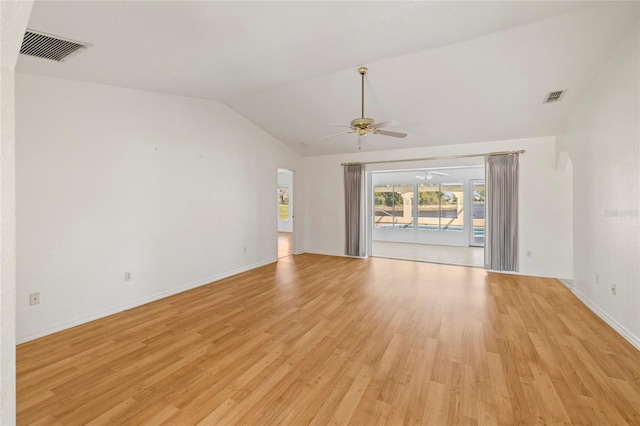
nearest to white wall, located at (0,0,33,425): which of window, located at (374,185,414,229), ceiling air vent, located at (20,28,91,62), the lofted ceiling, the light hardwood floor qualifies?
the light hardwood floor

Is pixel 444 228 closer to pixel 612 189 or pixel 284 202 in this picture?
pixel 612 189

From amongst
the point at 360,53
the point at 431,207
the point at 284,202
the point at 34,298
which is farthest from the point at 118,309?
the point at 284,202

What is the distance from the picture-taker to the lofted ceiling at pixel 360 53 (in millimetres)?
2379

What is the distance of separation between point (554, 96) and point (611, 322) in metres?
3.01

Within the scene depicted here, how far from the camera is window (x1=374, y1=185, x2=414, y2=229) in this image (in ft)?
31.4

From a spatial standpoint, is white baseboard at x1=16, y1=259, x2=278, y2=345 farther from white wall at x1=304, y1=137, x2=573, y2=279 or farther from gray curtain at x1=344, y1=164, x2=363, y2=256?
white wall at x1=304, y1=137, x2=573, y2=279

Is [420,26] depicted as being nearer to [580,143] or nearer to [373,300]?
[580,143]

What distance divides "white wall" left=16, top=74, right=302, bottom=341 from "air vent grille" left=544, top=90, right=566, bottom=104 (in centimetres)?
505

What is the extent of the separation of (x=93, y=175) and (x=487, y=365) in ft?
15.2

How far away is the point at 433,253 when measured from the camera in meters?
7.65

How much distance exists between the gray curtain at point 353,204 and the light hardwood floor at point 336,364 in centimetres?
290

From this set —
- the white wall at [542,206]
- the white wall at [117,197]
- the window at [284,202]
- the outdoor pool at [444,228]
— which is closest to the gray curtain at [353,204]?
the white wall at [542,206]

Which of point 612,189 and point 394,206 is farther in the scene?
point 394,206

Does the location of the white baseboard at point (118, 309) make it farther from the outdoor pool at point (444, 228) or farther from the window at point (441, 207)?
the window at point (441, 207)
